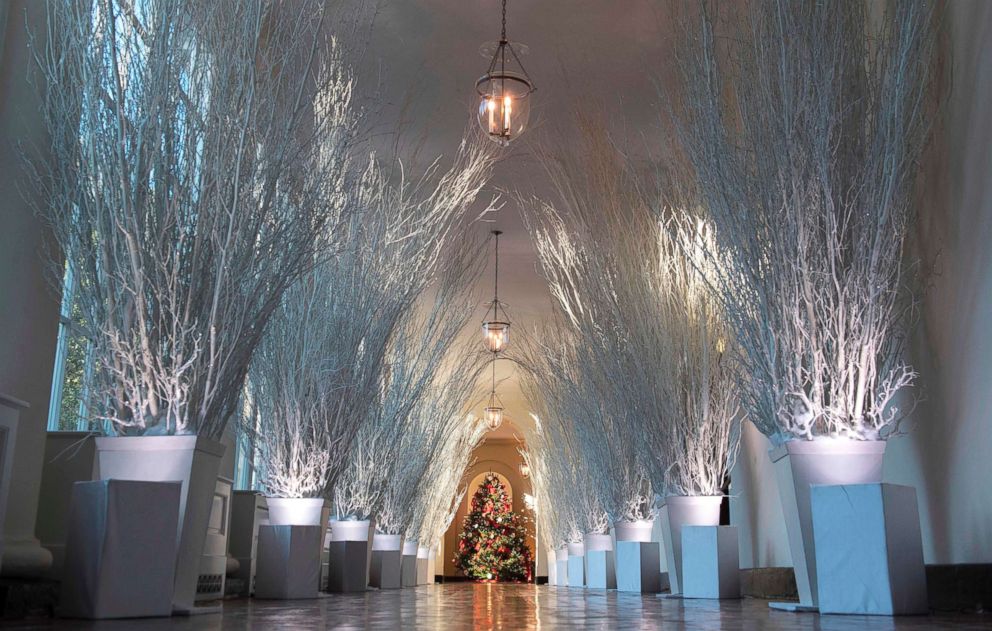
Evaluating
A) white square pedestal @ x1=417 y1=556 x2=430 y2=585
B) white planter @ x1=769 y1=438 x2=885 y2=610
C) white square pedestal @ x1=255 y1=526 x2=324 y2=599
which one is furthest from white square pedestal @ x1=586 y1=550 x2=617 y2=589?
white square pedestal @ x1=417 y1=556 x2=430 y2=585

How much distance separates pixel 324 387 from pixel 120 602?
96.3 inches

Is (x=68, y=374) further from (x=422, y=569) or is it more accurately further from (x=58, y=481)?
(x=422, y=569)

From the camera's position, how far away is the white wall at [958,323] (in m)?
3.02

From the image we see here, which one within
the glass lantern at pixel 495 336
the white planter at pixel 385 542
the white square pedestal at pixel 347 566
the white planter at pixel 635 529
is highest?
the glass lantern at pixel 495 336

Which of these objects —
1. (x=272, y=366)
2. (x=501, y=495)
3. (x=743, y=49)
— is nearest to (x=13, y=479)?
(x=272, y=366)

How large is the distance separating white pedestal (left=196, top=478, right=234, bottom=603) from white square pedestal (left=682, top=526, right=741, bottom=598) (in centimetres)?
238

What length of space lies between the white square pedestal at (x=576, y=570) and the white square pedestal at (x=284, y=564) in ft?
17.8

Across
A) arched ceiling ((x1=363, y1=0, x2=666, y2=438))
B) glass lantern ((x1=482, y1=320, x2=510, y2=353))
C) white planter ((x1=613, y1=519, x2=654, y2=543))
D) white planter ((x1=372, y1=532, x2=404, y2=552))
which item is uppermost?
arched ceiling ((x1=363, y1=0, x2=666, y2=438))

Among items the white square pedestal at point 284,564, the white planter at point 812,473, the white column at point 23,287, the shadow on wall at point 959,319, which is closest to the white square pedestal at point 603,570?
the white square pedestal at point 284,564

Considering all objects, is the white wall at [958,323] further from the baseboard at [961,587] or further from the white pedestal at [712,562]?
the white pedestal at [712,562]

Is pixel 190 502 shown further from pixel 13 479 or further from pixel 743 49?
pixel 743 49

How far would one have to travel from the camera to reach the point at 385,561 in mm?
7562

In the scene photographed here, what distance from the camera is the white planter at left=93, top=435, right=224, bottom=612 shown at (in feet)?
9.07

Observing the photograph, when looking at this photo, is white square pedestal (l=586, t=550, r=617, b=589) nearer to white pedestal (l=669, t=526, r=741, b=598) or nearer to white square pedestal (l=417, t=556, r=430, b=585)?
white pedestal (l=669, t=526, r=741, b=598)
